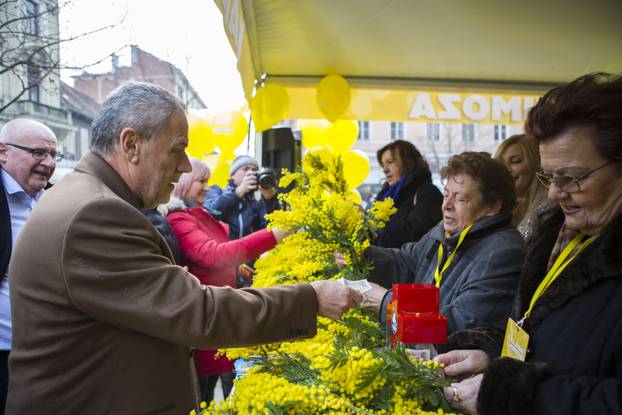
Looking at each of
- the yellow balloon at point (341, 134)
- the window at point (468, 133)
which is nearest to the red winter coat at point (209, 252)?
the yellow balloon at point (341, 134)

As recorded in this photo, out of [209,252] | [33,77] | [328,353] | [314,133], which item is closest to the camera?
[328,353]

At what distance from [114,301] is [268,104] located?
13.6 ft

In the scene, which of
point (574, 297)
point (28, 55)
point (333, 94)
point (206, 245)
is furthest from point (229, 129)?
point (574, 297)

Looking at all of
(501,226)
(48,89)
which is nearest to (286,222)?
(501,226)

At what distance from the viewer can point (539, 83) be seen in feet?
18.5

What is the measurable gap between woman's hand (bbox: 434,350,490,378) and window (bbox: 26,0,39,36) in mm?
2937

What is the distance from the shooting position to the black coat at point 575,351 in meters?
1.02

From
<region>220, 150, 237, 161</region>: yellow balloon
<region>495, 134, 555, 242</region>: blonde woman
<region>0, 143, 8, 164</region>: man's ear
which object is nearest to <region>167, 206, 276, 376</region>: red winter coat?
<region>0, 143, 8, 164</region>: man's ear

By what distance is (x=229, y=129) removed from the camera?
6855 millimetres

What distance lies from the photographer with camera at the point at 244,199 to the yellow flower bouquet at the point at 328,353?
2.00 metres

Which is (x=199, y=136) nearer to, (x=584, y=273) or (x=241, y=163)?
(x=241, y=163)

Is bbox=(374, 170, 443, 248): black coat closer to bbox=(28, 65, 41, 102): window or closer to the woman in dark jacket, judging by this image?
the woman in dark jacket

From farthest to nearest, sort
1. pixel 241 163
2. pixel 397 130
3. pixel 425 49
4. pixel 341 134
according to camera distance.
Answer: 1. pixel 397 130
2. pixel 341 134
3. pixel 241 163
4. pixel 425 49

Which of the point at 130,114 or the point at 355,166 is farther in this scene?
the point at 355,166
